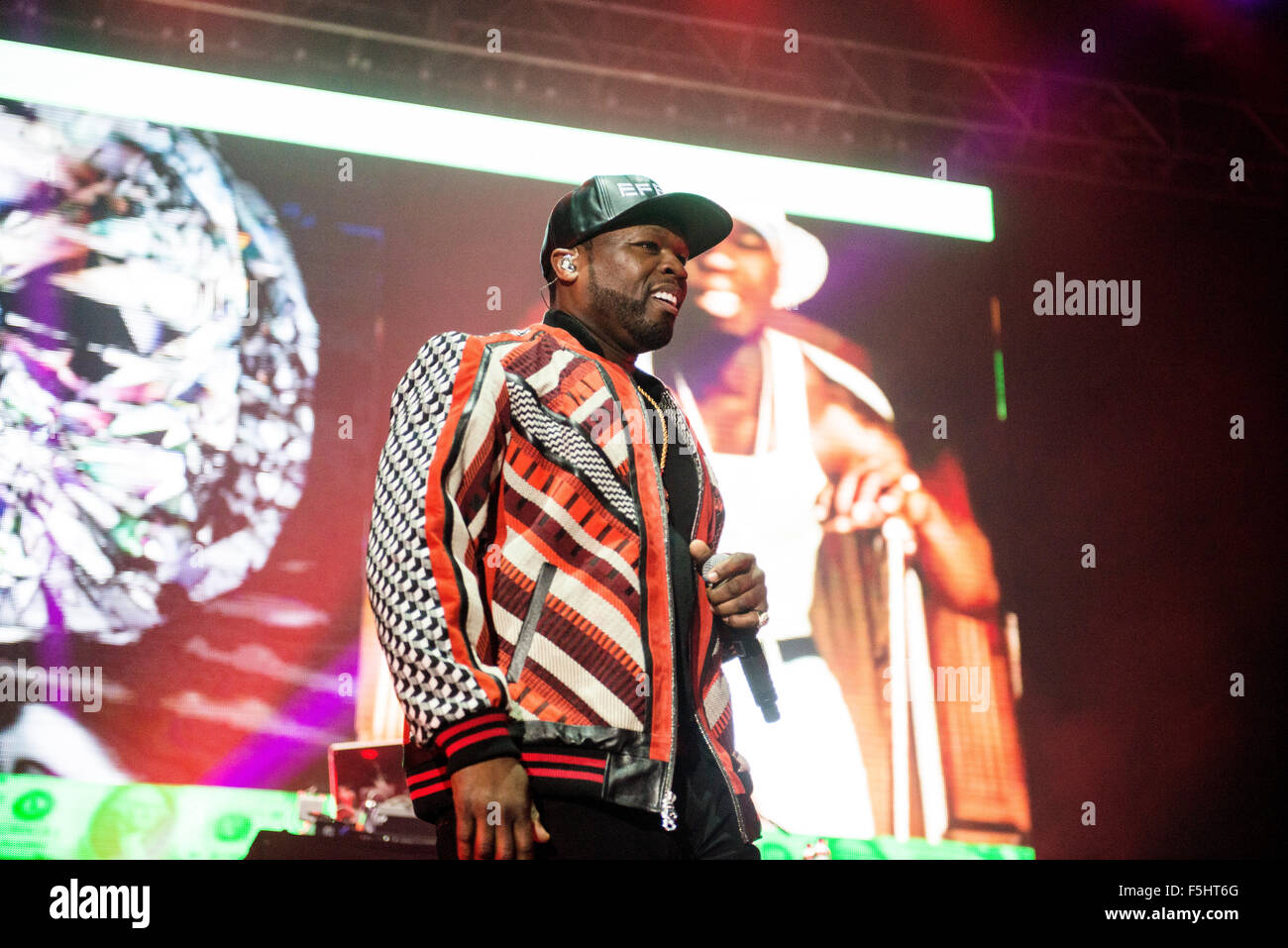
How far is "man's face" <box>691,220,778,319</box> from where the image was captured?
411cm

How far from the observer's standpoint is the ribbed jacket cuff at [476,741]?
4.00 ft

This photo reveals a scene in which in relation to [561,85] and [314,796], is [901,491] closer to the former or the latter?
[561,85]

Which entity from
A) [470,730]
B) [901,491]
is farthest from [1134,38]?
[470,730]

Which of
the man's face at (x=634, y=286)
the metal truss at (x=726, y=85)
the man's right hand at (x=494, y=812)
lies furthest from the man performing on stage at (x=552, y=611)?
the metal truss at (x=726, y=85)

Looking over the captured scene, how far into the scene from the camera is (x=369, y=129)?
388 centimetres

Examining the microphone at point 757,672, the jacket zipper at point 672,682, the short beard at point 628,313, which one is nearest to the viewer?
the jacket zipper at point 672,682

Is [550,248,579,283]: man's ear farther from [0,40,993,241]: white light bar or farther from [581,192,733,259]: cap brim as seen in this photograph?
[0,40,993,241]: white light bar

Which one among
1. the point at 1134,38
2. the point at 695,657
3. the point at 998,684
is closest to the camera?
the point at 695,657

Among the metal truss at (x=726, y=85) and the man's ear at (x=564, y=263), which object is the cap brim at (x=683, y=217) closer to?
the man's ear at (x=564, y=263)

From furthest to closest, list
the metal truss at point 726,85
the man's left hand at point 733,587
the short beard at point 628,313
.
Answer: the metal truss at point 726,85
the short beard at point 628,313
the man's left hand at point 733,587

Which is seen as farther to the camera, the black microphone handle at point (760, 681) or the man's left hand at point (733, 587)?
the black microphone handle at point (760, 681)

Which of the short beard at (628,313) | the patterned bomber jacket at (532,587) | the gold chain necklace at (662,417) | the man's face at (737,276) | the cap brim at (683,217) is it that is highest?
the man's face at (737,276)

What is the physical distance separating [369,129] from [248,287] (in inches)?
29.0

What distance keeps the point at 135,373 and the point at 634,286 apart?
7.29 feet
